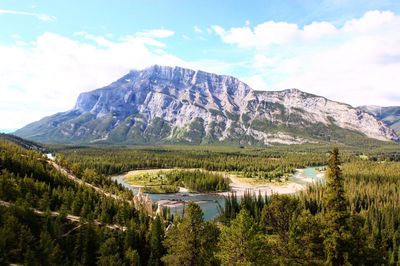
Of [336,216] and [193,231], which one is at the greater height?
[336,216]

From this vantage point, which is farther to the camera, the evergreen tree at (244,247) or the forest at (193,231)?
the forest at (193,231)

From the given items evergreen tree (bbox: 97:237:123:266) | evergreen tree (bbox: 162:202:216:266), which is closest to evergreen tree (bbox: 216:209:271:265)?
evergreen tree (bbox: 162:202:216:266)

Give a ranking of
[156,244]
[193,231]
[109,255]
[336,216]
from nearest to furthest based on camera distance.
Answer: [336,216], [193,231], [109,255], [156,244]

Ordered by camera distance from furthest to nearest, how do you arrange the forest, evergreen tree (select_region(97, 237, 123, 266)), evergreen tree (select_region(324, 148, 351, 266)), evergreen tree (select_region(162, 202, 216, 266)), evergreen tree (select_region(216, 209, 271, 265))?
evergreen tree (select_region(97, 237, 123, 266)), evergreen tree (select_region(162, 202, 216, 266)), the forest, evergreen tree (select_region(324, 148, 351, 266)), evergreen tree (select_region(216, 209, 271, 265))

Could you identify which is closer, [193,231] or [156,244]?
[193,231]

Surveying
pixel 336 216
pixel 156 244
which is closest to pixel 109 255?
pixel 156 244

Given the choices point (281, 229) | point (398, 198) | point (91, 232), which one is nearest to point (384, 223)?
point (398, 198)

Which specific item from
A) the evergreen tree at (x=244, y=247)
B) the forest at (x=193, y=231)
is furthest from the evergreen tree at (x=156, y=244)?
the evergreen tree at (x=244, y=247)

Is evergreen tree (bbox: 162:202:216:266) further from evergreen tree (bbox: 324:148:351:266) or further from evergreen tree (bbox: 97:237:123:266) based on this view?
evergreen tree (bbox: 324:148:351:266)

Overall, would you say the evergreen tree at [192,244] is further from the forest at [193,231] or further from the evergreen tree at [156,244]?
the evergreen tree at [156,244]

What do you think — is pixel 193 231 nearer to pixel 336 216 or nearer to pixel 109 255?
pixel 336 216

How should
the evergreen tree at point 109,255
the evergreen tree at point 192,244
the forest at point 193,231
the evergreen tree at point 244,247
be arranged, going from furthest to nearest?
the evergreen tree at point 109,255
the evergreen tree at point 192,244
the forest at point 193,231
the evergreen tree at point 244,247
